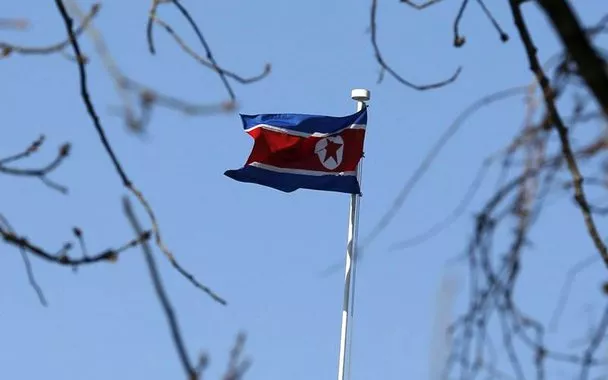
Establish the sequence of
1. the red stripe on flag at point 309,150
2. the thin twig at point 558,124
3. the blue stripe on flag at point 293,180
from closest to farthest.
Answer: the thin twig at point 558,124
the blue stripe on flag at point 293,180
the red stripe on flag at point 309,150

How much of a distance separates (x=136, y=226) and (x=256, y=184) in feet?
48.2

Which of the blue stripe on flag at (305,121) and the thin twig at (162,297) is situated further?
the blue stripe on flag at (305,121)

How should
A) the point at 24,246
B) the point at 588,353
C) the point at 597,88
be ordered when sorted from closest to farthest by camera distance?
1. the point at 597,88
2. the point at 588,353
3. the point at 24,246

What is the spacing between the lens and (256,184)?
16.5 meters

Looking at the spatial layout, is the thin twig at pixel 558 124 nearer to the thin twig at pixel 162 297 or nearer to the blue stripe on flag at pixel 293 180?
the thin twig at pixel 162 297

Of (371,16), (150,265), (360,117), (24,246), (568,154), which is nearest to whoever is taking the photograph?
(150,265)

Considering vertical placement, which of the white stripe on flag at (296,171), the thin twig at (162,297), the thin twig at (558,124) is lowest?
the thin twig at (162,297)

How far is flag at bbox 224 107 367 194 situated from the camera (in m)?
16.8

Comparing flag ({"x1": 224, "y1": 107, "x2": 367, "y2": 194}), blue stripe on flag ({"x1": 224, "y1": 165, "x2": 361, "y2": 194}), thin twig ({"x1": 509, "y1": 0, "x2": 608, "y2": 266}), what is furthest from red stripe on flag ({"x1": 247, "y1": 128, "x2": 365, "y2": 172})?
thin twig ({"x1": 509, "y1": 0, "x2": 608, "y2": 266})

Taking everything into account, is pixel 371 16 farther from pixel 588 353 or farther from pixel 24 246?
pixel 24 246

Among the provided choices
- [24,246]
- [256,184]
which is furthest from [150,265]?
[256,184]

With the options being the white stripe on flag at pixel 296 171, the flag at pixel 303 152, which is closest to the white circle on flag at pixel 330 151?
the flag at pixel 303 152

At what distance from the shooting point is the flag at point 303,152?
55.0 feet

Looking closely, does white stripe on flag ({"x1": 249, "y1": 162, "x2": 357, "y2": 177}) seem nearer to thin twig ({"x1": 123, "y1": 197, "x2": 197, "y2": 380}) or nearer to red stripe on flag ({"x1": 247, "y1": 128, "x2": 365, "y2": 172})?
red stripe on flag ({"x1": 247, "y1": 128, "x2": 365, "y2": 172})
